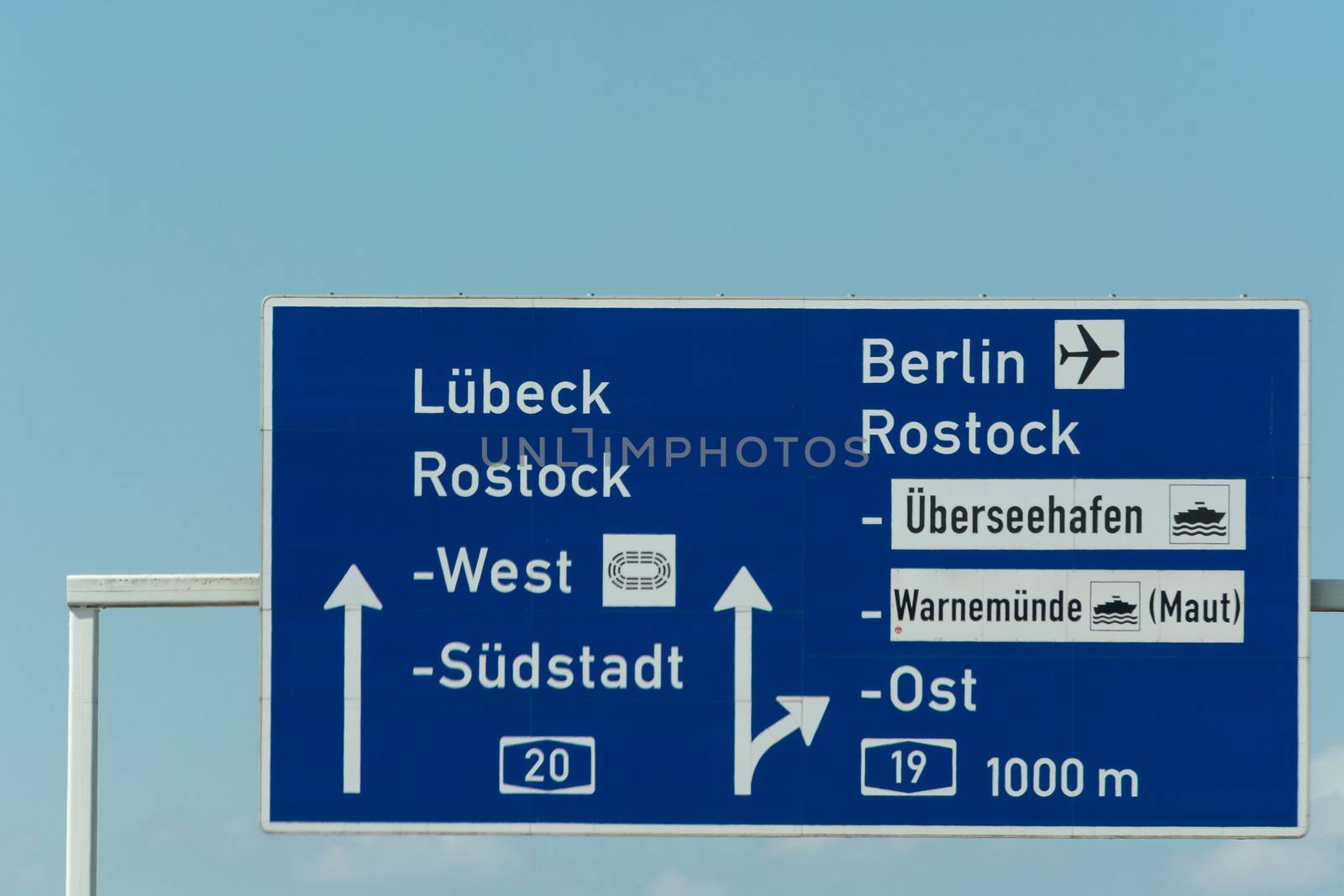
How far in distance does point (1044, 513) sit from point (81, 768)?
7.30 m

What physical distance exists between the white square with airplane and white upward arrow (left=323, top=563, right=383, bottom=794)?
5.11 metres

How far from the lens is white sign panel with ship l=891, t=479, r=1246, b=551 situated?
1745 centimetres

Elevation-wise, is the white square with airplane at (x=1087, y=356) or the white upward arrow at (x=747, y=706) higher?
the white square with airplane at (x=1087, y=356)

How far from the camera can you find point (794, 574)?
17438 millimetres

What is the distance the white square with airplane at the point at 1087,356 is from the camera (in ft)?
57.5

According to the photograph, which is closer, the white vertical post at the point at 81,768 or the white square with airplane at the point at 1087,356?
the white square with airplane at the point at 1087,356

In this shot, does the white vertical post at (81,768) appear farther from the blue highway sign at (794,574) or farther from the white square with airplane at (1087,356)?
the white square with airplane at (1087,356)

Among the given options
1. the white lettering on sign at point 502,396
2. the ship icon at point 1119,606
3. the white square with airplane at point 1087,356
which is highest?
the white square with airplane at point 1087,356

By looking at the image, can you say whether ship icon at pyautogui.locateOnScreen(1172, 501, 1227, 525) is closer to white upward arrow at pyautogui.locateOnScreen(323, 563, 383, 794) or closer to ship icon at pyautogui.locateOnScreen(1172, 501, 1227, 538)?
ship icon at pyautogui.locateOnScreen(1172, 501, 1227, 538)

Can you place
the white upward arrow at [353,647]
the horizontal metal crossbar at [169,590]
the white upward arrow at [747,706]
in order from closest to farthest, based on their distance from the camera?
1. the white upward arrow at [747,706]
2. the white upward arrow at [353,647]
3. the horizontal metal crossbar at [169,590]

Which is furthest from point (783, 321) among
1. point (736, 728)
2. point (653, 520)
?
point (736, 728)

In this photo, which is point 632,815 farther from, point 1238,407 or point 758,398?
point 1238,407

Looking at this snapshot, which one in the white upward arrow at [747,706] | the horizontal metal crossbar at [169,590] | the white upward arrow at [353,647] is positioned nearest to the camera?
the white upward arrow at [747,706]

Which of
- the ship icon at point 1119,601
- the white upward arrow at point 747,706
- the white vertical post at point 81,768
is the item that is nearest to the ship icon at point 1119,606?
the ship icon at point 1119,601
